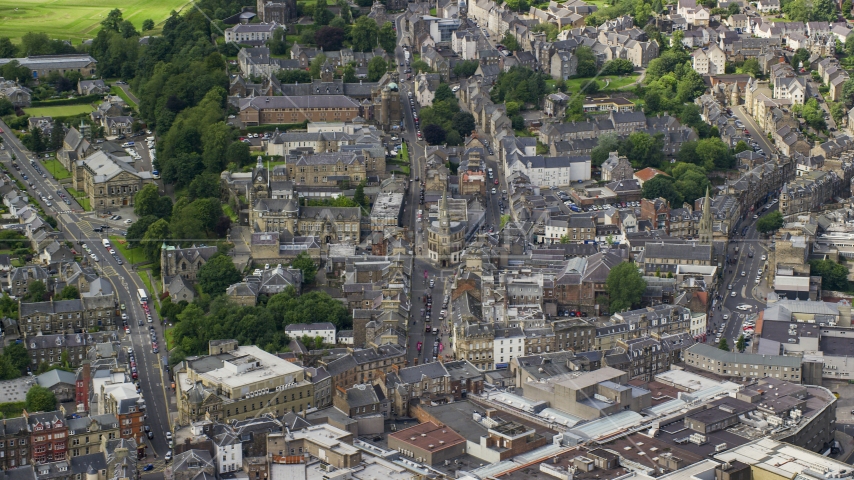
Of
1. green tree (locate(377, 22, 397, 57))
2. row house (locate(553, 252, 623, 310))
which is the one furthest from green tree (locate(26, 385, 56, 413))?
green tree (locate(377, 22, 397, 57))

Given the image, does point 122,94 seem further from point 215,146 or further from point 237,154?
point 237,154

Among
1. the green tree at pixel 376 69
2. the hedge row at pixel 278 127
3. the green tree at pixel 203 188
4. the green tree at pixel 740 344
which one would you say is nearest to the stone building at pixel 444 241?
the green tree at pixel 203 188

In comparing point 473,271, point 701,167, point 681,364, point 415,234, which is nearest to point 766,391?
point 681,364

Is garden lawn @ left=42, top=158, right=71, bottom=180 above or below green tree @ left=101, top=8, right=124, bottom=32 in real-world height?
below

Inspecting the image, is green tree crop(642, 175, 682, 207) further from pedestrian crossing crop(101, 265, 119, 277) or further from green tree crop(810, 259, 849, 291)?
pedestrian crossing crop(101, 265, 119, 277)

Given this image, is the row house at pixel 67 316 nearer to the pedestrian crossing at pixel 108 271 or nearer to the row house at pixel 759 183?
the pedestrian crossing at pixel 108 271

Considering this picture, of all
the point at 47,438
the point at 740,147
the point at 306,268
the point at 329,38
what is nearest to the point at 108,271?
the point at 306,268

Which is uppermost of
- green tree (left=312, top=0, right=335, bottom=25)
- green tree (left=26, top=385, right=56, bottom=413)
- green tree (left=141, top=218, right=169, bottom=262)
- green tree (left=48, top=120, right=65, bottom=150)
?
green tree (left=312, top=0, right=335, bottom=25)
